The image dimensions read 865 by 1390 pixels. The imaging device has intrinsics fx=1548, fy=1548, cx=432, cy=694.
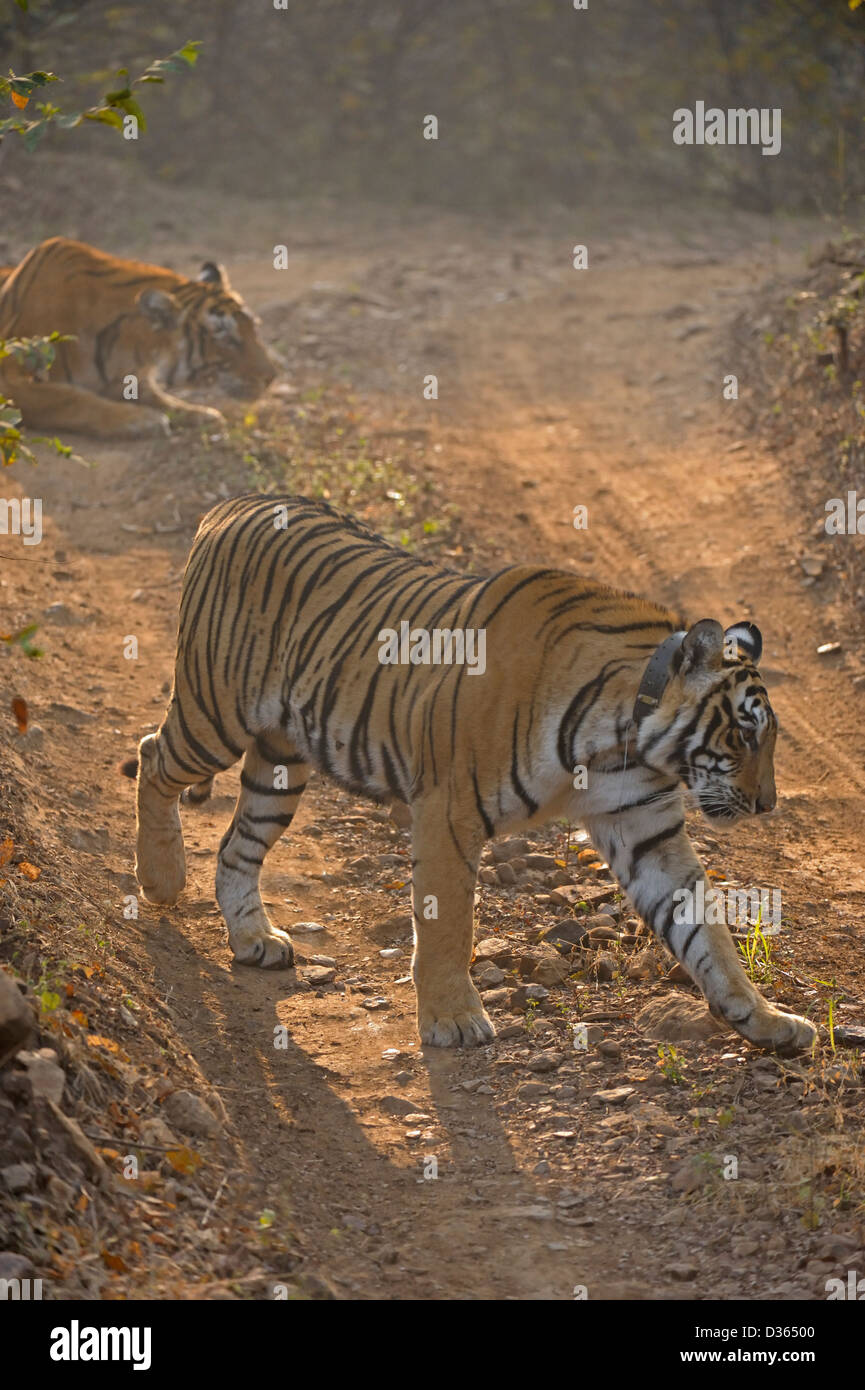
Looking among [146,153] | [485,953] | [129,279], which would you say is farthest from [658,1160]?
[146,153]

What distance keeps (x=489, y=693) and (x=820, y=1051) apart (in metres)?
1.47

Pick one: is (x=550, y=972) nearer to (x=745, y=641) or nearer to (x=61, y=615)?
(x=745, y=641)

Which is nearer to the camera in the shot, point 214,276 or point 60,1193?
point 60,1193

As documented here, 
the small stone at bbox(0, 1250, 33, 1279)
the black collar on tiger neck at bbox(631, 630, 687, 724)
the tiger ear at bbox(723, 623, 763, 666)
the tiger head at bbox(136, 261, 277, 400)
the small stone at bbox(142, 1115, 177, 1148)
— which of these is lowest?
the small stone at bbox(0, 1250, 33, 1279)

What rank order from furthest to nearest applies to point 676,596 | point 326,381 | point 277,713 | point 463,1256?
1. point 326,381
2. point 676,596
3. point 277,713
4. point 463,1256

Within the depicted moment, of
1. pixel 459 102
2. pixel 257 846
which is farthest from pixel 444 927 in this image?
pixel 459 102

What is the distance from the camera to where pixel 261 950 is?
5445 millimetres

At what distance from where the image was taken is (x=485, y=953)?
550cm

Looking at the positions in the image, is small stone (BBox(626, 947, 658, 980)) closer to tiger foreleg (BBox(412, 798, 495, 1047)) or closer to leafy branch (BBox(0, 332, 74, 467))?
tiger foreleg (BBox(412, 798, 495, 1047))

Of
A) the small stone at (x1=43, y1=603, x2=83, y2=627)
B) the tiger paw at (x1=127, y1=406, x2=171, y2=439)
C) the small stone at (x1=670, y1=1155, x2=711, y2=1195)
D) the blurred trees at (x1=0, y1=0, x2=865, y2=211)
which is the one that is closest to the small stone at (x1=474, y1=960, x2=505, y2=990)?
the small stone at (x1=670, y1=1155, x2=711, y2=1195)

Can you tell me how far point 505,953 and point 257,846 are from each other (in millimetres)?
961

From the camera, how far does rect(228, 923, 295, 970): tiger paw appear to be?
5.45m
